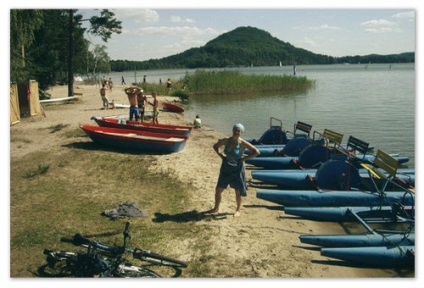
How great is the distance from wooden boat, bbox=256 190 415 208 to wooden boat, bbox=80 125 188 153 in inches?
165

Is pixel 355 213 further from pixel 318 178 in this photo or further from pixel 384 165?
pixel 318 178

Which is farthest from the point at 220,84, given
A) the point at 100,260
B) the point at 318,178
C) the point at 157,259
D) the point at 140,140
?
the point at 100,260

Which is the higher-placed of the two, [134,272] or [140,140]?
[140,140]

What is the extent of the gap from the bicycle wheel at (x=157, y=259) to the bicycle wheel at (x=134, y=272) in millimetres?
157

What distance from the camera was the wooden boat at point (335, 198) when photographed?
7.55 metres

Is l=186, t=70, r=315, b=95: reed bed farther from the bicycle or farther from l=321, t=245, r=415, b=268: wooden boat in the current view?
the bicycle

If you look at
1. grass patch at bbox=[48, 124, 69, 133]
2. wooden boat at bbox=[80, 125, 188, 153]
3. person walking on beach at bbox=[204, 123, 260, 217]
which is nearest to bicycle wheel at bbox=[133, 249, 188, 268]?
person walking on beach at bbox=[204, 123, 260, 217]

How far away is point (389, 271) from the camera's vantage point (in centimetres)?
593

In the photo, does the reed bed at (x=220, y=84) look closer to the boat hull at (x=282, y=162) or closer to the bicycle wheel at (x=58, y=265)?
the boat hull at (x=282, y=162)

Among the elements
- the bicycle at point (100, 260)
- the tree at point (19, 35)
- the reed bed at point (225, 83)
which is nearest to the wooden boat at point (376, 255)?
the bicycle at point (100, 260)

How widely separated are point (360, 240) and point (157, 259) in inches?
133

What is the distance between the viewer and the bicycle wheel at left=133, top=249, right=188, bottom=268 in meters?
4.94

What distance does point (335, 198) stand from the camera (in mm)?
7715

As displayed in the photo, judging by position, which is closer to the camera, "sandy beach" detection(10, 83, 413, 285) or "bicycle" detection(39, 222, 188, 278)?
"bicycle" detection(39, 222, 188, 278)
